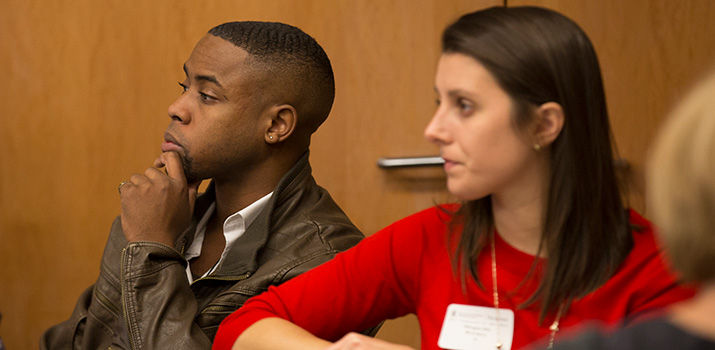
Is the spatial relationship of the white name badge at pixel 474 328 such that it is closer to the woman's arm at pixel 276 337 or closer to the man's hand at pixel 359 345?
the man's hand at pixel 359 345

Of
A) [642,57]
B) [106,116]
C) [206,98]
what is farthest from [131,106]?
[642,57]

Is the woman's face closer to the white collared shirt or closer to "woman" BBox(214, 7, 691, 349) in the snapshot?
"woman" BBox(214, 7, 691, 349)

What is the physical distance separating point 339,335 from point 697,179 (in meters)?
0.93

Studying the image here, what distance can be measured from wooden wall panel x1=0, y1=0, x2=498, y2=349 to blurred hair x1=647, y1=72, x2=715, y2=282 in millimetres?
2025

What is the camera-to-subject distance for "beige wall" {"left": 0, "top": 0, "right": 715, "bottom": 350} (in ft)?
8.54

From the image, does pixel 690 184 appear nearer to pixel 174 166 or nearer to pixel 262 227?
pixel 262 227

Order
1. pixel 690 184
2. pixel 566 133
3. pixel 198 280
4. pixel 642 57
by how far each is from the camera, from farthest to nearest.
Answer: pixel 642 57, pixel 198 280, pixel 566 133, pixel 690 184

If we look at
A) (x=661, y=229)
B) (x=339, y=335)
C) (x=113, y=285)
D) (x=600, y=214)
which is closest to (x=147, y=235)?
(x=113, y=285)

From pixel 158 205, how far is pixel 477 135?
2.65ft

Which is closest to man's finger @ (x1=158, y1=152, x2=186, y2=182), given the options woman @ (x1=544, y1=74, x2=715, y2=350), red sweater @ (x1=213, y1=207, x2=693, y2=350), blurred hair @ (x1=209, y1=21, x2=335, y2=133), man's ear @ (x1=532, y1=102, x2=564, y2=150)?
blurred hair @ (x1=209, y1=21, x2=335, y2=133)

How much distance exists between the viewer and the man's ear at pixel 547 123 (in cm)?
117

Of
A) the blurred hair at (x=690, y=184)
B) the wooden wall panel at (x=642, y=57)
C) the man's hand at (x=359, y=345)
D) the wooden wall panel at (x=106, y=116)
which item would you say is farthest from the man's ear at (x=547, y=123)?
the wooden wall panel at (x=106, y=116)

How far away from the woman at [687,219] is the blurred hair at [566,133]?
1.84 ft

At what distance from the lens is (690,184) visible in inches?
22.1
